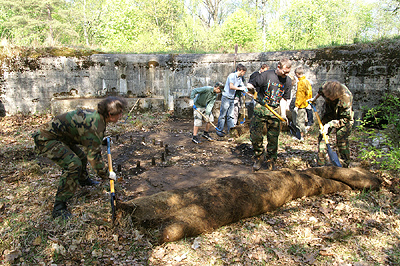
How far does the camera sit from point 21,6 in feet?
78.4

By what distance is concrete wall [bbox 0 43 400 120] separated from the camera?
7.43 m

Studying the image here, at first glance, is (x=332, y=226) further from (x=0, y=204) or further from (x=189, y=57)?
(x=189, y=57)

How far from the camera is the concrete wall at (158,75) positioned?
7.43m

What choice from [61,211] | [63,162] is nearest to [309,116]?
[63,162]

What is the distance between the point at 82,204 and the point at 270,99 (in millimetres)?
3451

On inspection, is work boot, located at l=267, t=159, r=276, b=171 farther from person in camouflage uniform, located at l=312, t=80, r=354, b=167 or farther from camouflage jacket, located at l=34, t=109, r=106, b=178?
camouflage jacket, located at l=34, t=109, r=106, b=178

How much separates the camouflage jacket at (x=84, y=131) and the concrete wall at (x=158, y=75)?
686 centimetres

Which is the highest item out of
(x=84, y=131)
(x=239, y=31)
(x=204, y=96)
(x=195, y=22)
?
(x=195, y=22)

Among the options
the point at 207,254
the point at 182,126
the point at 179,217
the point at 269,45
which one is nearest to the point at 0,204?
the point at 179,217

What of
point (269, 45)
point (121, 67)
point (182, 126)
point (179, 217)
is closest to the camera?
point (179, 217)

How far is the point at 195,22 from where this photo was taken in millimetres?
29641

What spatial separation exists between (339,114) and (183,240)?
336 cm

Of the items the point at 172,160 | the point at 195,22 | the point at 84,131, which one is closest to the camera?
the point at 84,131

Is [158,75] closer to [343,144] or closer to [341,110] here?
[341,110]
